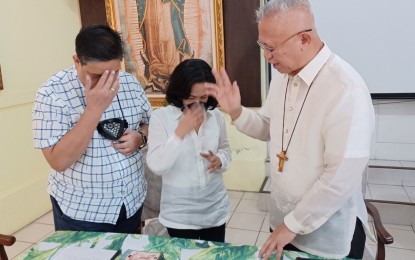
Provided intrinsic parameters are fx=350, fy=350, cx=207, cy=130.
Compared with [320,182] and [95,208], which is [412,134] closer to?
[320,182]

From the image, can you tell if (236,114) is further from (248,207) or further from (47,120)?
(248,207)

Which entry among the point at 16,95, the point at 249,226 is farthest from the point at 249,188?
the point at 16,95

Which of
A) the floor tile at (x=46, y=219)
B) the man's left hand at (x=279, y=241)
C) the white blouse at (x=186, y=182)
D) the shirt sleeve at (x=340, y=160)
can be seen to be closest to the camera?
the shirt sleeve at (x=340, y=160)

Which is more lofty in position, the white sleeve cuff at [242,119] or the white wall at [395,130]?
the white sleeve cuff at [242,119]

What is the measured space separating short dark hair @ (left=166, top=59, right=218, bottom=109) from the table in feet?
2.04

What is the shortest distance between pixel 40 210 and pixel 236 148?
6.70ft

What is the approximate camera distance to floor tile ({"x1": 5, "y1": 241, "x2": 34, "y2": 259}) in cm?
→ 275

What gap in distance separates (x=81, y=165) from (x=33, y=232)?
2.13m

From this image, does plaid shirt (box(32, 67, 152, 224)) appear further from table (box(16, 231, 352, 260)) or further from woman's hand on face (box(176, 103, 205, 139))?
woman's hand on face (box(176, 103, 205, 139))

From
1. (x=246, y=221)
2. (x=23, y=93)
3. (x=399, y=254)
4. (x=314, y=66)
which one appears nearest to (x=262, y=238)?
(x=246, y=221)

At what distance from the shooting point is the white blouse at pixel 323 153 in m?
1.08

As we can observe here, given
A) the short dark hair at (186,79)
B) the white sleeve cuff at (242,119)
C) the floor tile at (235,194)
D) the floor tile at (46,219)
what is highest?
the short dark hair at (186,79)

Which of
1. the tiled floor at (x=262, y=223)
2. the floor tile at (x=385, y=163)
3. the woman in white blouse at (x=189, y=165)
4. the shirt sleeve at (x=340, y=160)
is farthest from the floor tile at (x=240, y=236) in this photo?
the shirt sleeve at (x=340, y=160)

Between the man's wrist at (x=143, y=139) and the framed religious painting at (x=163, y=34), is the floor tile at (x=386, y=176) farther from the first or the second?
the man's wrist at (x=143, y=139)
